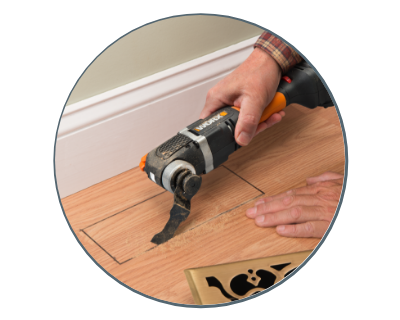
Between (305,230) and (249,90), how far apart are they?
13.1 inches

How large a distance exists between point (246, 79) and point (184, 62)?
14cm

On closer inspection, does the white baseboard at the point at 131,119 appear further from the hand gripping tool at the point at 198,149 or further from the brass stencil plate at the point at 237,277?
the brass stencil plate at the point at 237,277

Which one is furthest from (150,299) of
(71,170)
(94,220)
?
(71,170)

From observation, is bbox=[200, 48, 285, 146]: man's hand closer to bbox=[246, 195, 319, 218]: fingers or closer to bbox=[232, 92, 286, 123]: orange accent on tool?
bbox=[232, 92, 286, 123]: orange accent on tool

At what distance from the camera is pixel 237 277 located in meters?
0.86

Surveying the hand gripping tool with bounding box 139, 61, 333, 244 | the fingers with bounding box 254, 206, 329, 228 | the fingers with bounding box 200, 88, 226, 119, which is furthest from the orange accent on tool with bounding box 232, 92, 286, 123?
the fingers with bounding box 254, 206, 329, 228

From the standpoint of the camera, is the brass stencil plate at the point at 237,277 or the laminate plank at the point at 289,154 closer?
the brass stencil plate at the point at 237,277

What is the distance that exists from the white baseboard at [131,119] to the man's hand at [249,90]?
0.02m

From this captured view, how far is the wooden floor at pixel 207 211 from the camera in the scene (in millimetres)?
869

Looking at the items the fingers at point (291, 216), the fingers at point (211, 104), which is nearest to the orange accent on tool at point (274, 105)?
the fingers at point (211, 104)

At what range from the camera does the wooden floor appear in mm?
869

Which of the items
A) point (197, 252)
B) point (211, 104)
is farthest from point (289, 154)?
point (197, 252)

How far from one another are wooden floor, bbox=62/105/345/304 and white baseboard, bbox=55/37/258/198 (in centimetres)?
4

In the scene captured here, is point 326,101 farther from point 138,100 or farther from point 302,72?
point 138,100
